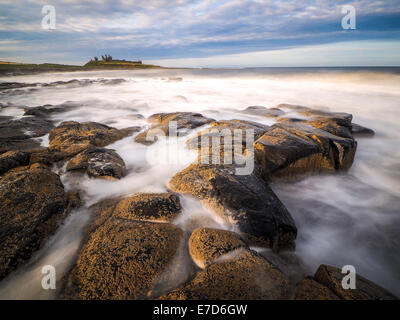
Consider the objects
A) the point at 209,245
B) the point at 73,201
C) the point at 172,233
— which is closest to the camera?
the point at 209,245

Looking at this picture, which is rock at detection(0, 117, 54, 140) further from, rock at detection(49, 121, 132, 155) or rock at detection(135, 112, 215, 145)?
rock at detection(135, 112, 215, 145)

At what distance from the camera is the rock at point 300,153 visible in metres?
3.40

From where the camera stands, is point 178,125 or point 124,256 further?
point 178,125

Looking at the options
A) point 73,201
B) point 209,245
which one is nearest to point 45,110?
point 73,201

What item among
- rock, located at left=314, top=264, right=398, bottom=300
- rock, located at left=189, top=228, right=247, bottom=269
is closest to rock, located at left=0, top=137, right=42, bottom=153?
rock, located at left=189, top=228, right=247, bottom=269

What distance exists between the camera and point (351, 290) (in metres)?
1.47

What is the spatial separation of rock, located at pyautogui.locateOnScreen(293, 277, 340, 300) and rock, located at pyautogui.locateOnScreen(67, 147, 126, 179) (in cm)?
273

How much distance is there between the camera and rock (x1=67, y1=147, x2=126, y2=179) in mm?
3059

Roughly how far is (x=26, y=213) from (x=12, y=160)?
5.58 ft

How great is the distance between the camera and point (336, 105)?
10.1 metres

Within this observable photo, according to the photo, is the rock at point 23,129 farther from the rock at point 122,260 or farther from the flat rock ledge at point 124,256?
the rock at point 122,260

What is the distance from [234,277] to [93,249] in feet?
4.02

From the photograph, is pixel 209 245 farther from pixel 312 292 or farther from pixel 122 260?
pixel 312 292
